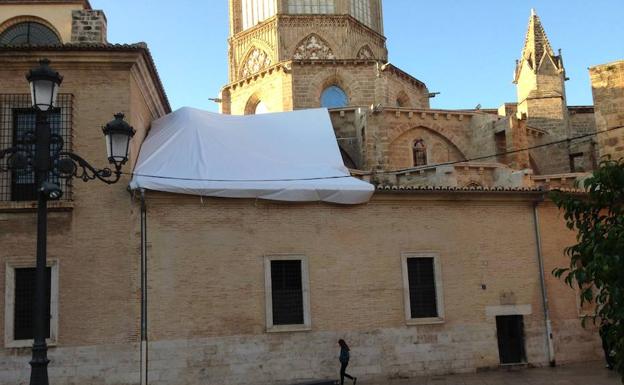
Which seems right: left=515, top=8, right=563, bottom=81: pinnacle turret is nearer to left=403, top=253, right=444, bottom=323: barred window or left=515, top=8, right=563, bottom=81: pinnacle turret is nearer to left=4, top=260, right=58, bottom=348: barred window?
left=403, top=253, right=444, bottom=323: barred window

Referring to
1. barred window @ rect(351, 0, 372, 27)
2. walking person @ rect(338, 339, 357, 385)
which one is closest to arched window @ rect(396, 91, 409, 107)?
barred window @ rect(351, 0, 372, 27)

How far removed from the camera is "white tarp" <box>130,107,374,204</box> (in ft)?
43.3

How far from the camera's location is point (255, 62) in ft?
110

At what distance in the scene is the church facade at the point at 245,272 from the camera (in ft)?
40.4

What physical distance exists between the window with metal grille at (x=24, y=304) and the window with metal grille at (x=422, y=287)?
6.99 m

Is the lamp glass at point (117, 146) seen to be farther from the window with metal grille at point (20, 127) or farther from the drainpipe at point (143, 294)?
the window with metal grille at point (20, 127)

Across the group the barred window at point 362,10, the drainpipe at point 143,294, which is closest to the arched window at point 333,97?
the barred window at point 362,10

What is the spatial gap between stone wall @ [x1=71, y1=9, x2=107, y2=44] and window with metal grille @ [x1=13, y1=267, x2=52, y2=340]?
4995 millimetres

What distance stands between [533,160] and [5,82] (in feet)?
64.2

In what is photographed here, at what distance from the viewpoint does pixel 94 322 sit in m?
12.2

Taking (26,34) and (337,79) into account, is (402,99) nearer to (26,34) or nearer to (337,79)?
(337,79)

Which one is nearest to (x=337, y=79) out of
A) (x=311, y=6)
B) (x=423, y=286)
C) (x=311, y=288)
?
(x=311, y=6)

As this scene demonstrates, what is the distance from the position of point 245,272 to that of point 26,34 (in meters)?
7.31

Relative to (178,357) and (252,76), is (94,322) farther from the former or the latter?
(252,76)
